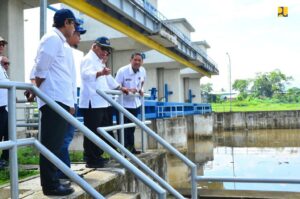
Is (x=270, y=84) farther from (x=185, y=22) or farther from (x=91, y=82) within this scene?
(x=91, y=82)

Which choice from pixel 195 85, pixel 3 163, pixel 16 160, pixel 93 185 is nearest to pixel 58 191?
pixel 93 185

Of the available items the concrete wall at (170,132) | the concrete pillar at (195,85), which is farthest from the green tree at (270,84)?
the concrete wall at (170,132)

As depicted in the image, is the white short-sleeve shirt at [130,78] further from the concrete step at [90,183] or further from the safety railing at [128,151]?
the concrete step at [90,183]

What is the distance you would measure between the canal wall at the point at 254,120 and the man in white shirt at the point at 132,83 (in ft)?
95.6

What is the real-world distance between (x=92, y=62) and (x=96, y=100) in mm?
428

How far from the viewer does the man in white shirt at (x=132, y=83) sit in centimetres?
521

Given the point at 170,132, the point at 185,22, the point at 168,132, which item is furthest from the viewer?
the point at 185,22

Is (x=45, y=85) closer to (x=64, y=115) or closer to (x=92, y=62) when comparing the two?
(x=64, y=115)

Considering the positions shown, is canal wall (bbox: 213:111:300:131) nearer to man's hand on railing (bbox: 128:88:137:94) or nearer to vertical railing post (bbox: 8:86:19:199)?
man's hand on railing (bbox: 128:88:137:94)

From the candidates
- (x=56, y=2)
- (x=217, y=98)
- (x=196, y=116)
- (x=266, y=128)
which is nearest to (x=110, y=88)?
(x=56, y=2)

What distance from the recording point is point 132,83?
534 cm

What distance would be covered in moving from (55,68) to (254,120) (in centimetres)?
3296

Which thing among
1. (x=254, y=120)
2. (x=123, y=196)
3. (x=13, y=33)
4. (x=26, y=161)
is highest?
(x=13, y=33)

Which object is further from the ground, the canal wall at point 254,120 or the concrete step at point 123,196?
the concrete step at point 123,196
